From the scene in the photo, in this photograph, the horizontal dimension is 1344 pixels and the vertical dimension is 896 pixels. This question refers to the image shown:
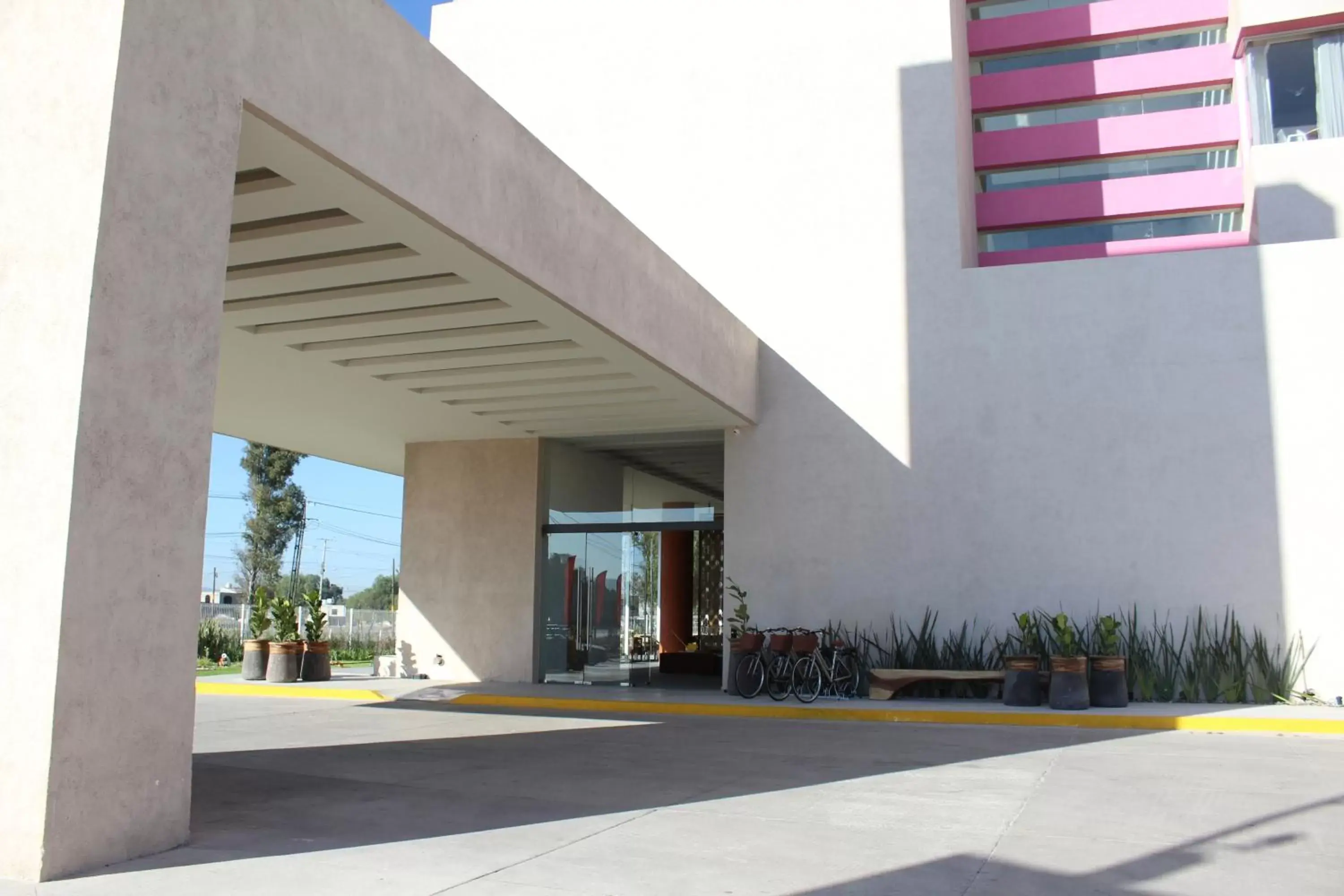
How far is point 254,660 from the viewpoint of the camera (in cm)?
1808

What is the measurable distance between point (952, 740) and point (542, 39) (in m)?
13.5

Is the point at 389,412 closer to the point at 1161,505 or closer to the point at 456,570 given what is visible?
the point at 456,570

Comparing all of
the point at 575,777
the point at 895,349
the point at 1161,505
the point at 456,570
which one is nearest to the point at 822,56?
the point at 895,349

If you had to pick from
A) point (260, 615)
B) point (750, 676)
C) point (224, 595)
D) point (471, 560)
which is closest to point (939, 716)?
point (750, 676)

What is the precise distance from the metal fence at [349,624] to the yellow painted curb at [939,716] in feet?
44.9

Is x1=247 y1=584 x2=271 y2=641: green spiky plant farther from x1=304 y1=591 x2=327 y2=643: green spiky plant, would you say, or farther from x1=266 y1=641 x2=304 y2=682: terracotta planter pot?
x1=266 y1=641 x2=304 y2=682: terracotta planter pot

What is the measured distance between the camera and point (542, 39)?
18.5m

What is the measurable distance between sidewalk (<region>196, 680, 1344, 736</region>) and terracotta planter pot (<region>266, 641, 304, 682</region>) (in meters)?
0.61

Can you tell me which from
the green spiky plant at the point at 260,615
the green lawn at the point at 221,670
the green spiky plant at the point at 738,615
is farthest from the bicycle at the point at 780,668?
the green lawn at the point at 221,670

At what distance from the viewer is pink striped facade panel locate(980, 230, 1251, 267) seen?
22516mm

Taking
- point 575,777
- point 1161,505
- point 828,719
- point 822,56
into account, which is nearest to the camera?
point 575,777

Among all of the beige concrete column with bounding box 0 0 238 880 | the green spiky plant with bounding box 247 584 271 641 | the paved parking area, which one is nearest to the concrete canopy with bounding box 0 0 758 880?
the beige concrete column with bounding box 0 0 238 880

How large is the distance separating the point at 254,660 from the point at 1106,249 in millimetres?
18642

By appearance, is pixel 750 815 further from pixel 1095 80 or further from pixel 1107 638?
pixel 1095 80
